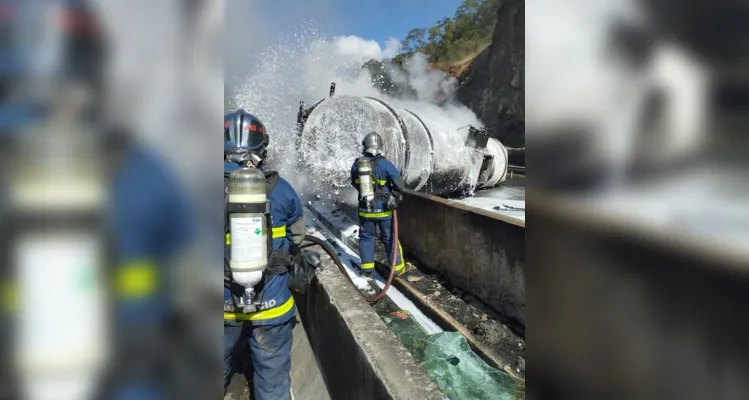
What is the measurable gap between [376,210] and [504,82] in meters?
21.9

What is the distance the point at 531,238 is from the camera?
1.89 ft

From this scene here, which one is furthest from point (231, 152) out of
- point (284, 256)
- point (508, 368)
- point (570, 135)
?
point (508, 368)

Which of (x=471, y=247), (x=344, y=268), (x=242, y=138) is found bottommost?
(x=344, y=268)

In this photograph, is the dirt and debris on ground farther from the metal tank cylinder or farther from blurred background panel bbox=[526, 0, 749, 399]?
blurred background panel bbox=[526, 0, 749, 399]

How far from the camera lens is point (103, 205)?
1.65 ft

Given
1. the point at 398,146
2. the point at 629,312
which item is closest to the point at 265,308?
the point at 629,312

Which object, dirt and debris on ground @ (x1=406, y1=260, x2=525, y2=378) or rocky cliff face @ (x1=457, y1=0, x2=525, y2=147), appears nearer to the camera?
dirt and debris on ground @ (x1=406, y1=260, x2=525, y2=378)

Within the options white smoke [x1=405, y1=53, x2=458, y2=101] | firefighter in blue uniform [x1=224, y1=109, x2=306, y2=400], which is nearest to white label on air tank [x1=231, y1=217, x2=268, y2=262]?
firefighter in blue uniform [x1=224, y1=109, x2=306, y2=400]

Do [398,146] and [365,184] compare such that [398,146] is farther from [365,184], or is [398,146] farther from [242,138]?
[242,138]

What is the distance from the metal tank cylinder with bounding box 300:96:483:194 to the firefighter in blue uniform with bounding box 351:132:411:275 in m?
1.91

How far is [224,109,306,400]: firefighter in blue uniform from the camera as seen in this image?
2.64 metres

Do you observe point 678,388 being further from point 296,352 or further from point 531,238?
point 296,352

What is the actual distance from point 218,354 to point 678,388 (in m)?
0.60

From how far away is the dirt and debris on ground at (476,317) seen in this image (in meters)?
3.89
